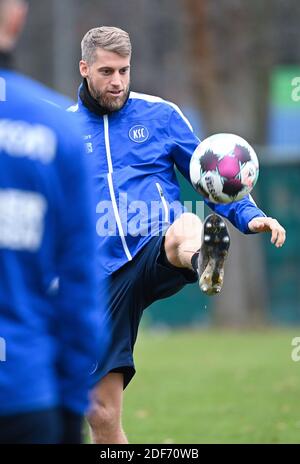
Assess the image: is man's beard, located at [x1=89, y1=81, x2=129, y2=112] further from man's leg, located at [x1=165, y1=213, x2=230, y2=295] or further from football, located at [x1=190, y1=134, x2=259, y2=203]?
man's leg, located at [x1=165, y1=213, x2=230, y2=295]

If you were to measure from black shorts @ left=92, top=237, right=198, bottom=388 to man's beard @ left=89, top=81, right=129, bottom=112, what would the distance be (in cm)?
82

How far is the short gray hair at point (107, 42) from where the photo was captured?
20.2 feet

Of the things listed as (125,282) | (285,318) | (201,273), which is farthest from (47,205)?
(285,318)

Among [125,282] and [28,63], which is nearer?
[125,282]

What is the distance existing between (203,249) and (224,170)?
1.64 ft

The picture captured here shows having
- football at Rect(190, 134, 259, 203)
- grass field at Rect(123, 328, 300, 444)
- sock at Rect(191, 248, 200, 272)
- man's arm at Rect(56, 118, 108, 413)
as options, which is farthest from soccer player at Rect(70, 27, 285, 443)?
man's arm at Rect(56, 118, 108, 413)

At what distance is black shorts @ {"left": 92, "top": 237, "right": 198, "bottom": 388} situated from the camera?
5.94 meters

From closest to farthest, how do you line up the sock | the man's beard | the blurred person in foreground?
the blurred person in foreground, the sock, the man's beard

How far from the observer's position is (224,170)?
19.1ft

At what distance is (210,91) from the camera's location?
61.5 feet

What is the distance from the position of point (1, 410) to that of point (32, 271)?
424 millimetres

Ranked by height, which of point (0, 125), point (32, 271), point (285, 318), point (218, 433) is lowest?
point (285, 318)

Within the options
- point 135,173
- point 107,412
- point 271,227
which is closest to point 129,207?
point 135,173

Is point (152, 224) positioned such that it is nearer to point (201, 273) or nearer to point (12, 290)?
point (201, 273)
